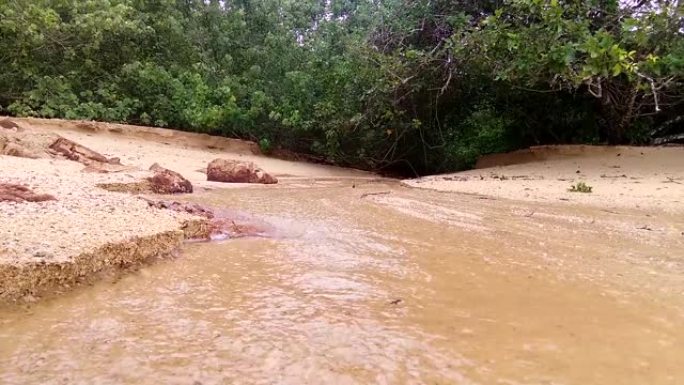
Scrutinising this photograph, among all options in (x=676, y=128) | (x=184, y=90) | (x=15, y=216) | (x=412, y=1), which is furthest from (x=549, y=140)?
(x=15, y=216)

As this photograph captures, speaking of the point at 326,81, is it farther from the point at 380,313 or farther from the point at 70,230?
the point at 380,313

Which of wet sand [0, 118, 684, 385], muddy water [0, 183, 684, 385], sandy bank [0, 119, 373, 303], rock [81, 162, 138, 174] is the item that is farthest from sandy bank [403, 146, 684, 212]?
rock [81, 162, 138, 174]

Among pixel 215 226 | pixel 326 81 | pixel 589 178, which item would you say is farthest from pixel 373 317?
pixel 326 81

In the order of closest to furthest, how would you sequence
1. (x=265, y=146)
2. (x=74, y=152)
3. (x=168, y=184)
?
(x=168, y=184), (x=74, y=152), (x=265, y=146)

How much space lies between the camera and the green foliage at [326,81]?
10.9 meters

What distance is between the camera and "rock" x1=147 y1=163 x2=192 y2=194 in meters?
6.30

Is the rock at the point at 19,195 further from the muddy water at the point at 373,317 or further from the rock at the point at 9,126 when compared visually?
the rock at the point at 9,126

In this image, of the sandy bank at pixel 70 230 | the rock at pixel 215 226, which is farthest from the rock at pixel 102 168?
the rock at pixel 215 226

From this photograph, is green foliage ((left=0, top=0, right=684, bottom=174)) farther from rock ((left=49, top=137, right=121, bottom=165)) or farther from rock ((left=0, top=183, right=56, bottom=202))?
rock ((left=0, top=183, right=56, bottom=202))

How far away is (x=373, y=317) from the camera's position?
2.15m

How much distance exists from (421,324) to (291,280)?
83 centimetres

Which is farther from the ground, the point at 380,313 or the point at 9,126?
the point at 9,126

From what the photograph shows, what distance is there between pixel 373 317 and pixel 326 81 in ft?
39.4

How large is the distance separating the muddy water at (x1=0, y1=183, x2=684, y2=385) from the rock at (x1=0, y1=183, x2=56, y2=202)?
1.35 m
